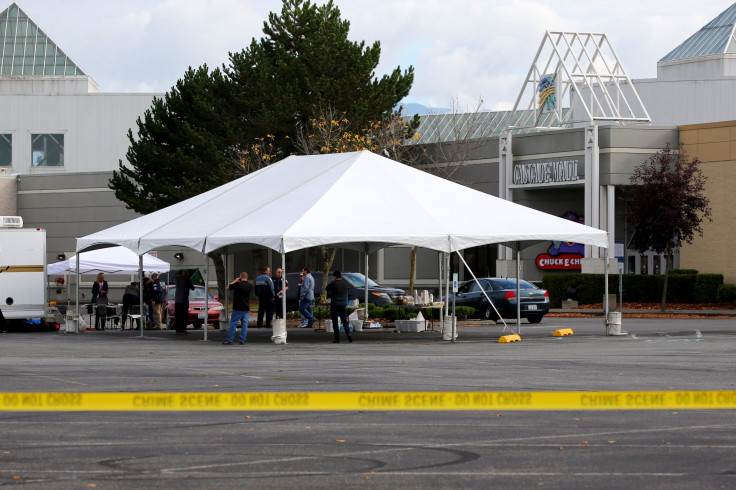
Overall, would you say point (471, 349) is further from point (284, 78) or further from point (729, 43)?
point (729, 43)

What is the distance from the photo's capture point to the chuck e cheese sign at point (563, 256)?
50.3 meters

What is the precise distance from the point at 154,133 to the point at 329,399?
39197mm

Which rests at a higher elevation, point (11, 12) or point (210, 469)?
point (11, 12)

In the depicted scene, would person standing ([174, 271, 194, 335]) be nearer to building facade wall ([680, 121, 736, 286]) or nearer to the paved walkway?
the paved walkway

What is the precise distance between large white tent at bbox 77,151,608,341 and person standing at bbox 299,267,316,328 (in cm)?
333

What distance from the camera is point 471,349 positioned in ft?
73.5

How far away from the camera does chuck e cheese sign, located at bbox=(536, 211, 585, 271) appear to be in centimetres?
5027

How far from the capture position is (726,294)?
1731 inches

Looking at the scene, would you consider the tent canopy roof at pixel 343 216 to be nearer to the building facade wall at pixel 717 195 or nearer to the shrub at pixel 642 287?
the shrub at pixel 642 287

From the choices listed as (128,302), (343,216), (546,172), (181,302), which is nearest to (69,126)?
(546,172)

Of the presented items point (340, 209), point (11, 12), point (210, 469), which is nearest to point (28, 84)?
point (11, 12)

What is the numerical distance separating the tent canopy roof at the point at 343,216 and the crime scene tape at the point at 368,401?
33.2ft

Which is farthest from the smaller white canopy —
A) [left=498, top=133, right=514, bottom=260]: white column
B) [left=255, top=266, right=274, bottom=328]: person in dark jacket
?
[left=498, top=133, right=514, bottom=260]: white column

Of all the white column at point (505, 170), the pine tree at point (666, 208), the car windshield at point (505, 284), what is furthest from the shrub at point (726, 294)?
the car windshield at point (505, 284)
